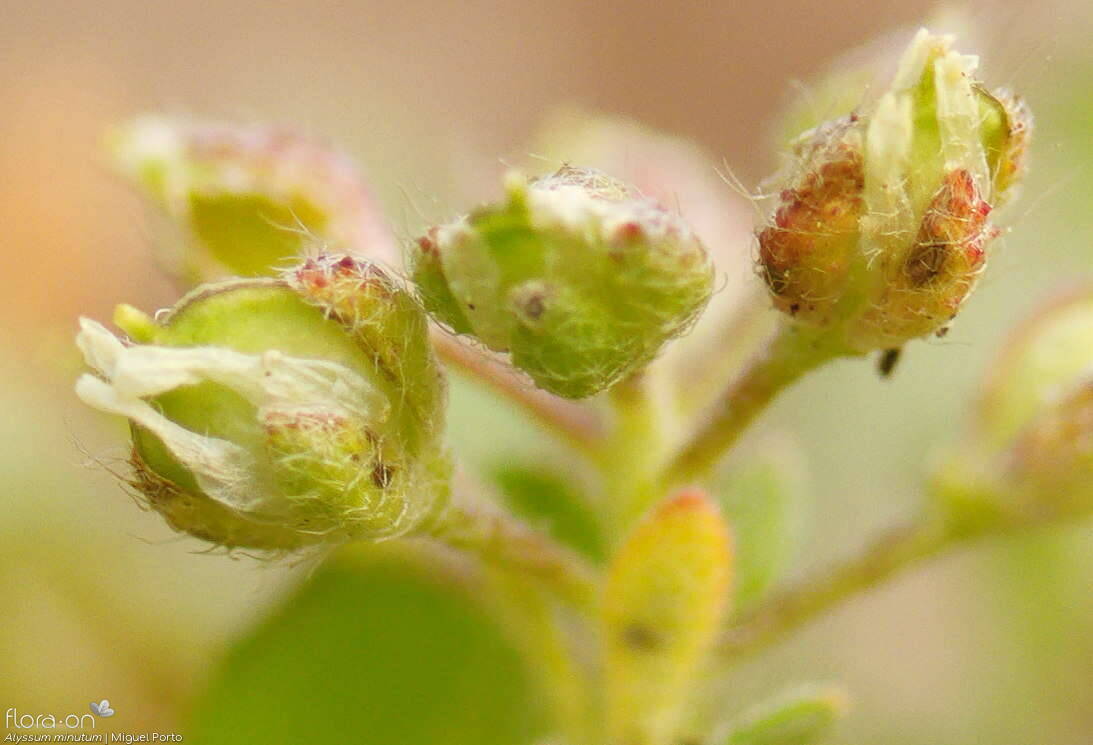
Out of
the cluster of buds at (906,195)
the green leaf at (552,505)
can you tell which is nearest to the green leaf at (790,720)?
the green leaf at (552,505)

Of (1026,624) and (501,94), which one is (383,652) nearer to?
(1026,624)

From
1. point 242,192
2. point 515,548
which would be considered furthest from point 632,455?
point 242,192

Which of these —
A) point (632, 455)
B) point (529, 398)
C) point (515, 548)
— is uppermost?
point (529, 398)

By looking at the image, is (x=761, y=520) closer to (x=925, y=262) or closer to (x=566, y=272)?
(x=925, y=262)

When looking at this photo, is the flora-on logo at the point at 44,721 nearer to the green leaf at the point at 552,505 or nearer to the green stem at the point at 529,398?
the green leaf at the point at 552,505

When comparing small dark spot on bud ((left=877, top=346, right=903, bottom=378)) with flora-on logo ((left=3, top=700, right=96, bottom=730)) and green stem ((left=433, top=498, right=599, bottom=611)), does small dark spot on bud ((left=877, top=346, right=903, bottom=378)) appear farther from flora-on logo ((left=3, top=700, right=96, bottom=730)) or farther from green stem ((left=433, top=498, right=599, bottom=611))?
flora-on logo ((left=3, top=700, right=96, bottom=730))

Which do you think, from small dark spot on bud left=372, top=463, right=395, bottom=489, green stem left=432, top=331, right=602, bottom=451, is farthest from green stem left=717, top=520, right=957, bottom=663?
small dark spot on bud left=372, top=463, right=395, bottom=489
